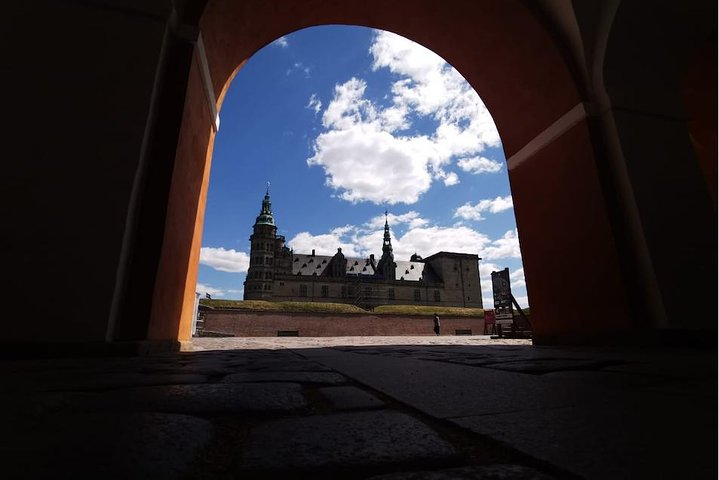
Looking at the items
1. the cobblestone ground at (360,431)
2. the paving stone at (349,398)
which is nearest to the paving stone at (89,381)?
the cobblestone ground at (360,431)

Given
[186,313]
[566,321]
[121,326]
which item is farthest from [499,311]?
[121,326]

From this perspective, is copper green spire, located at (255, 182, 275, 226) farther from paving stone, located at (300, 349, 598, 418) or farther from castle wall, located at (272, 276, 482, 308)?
paving stone, located at (300, 349, 598, 418)

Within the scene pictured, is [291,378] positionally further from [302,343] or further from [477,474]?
[302,343]

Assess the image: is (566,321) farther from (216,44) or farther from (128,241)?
(216,44)

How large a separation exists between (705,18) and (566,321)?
174 inches

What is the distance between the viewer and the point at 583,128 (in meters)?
5.02

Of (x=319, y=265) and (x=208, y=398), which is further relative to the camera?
(x=319, y=265)

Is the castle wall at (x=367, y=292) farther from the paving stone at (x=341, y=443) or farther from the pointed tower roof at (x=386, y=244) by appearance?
the paving stone at (x=341, y=443)

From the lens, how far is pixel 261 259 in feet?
175

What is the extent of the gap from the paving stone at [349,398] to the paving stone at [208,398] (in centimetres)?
10

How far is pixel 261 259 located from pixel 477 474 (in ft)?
180

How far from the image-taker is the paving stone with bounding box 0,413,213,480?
0.56 m

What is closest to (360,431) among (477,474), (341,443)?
(341,443)

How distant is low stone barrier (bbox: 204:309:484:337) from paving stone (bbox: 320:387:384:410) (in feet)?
73.1
